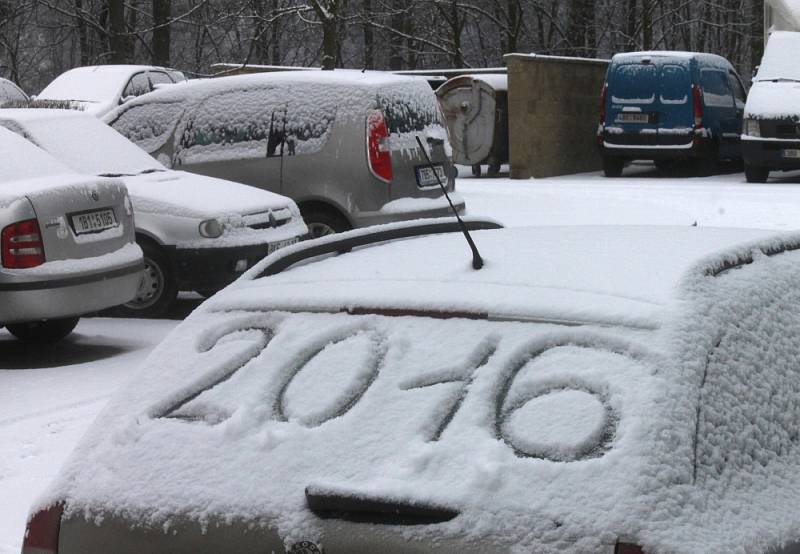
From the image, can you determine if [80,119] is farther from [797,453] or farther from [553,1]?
[553,1]

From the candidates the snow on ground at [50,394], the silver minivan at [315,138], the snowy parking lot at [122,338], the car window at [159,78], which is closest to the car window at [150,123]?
the silver minivan at [315,138]

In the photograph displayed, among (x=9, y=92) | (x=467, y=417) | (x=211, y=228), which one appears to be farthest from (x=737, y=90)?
(x=467, y=417)

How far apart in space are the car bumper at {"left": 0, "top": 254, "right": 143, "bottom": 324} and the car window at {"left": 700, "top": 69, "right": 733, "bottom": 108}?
49.4ft

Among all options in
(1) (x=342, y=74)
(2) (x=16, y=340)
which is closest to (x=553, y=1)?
(1) (x=342, y=74)

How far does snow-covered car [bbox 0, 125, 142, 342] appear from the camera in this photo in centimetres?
848

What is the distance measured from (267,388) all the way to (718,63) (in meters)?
21.9

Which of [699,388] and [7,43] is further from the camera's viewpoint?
[7,43]

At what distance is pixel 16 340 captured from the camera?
A: 10.0 metres

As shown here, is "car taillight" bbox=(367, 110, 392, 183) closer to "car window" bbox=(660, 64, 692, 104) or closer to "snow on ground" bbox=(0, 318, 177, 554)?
"snow on ground" bbox=(0, 318, 177, 554)

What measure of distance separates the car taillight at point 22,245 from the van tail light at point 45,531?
570 centimetres

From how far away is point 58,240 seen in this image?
28.5 feet

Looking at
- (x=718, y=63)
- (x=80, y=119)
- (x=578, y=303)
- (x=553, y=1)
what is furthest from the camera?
(x=553, y=1)

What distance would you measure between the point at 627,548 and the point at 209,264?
817cm

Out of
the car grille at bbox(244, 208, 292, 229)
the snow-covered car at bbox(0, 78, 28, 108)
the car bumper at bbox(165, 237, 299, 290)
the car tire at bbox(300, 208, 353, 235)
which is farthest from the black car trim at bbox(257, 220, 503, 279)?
the snow-covered car at bbox(0, 78, 28, 108)
